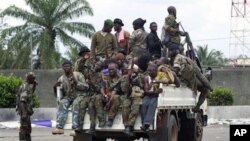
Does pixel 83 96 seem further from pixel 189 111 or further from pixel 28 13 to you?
pixel 28 13

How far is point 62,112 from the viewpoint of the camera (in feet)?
37.4

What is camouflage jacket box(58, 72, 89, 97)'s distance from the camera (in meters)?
11.5

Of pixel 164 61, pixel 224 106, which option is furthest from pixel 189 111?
pixel 224 106

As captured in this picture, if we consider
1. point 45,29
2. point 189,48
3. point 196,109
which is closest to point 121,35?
point 189,48

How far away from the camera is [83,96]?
1141cm

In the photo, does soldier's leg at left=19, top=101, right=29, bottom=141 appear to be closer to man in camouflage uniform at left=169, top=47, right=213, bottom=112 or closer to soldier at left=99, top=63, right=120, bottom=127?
soldier at left=99, top=63, right=120, bottom=127

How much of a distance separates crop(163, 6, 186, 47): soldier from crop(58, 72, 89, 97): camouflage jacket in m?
2.50

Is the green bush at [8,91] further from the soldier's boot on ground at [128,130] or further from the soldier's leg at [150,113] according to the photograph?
the soldier's leg at [150,113]

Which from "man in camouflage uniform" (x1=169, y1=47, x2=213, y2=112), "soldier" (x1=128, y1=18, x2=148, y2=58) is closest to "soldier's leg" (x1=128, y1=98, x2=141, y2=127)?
"man in camouflage uniform" (x1=169, y1=47, x2=213, y2=112)

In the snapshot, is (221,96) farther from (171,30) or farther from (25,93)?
(25,93)

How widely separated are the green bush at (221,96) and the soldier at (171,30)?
45.5ft

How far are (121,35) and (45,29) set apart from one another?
24.3m

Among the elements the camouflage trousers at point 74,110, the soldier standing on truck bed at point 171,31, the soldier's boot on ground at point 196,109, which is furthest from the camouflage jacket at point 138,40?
the camouflage trousers at point 74,110

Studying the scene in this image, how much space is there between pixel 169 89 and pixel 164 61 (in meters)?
0.71
